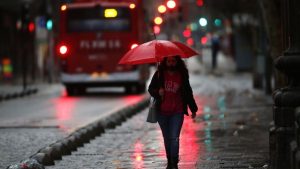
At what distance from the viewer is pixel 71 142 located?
13.9m

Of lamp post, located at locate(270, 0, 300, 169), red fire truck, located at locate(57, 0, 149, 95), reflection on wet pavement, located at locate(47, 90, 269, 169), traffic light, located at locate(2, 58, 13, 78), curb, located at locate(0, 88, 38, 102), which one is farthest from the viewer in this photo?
traffic light, located at locate(2, 58, 13, 78)

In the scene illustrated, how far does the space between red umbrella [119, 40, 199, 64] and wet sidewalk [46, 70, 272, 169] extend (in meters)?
1.57

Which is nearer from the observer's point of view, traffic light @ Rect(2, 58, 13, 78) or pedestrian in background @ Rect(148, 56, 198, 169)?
pedestrian in background @ Rect(148, 56, 198, 169)

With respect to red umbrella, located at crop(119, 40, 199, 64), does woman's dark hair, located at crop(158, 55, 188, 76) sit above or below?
below

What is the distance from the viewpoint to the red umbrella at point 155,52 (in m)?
10.6

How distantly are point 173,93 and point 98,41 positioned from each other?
67.2ft

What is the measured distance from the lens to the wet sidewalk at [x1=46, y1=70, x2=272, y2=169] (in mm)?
11930

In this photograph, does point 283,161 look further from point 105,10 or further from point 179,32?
point 179,32

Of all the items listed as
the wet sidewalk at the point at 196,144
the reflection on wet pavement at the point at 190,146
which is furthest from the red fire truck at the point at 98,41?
the reflection on wet pavement at the point at 190,146

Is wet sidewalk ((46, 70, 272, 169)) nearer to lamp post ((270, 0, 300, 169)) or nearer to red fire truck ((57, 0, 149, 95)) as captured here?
lamp post ((270, 0, 300, 169))

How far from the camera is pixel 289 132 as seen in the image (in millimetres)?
9609

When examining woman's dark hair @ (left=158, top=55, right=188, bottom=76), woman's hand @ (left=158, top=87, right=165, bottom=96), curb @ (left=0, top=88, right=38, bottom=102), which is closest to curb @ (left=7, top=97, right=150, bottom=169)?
woman's hand @ (left=158, top=87, right=165, bottom=96)

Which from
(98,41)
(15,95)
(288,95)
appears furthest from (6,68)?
(288,95)

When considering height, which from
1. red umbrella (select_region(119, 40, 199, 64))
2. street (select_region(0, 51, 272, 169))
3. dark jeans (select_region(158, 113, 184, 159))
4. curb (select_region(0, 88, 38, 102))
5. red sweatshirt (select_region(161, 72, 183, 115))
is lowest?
curb (select_region(0, 88, 38, 102))
